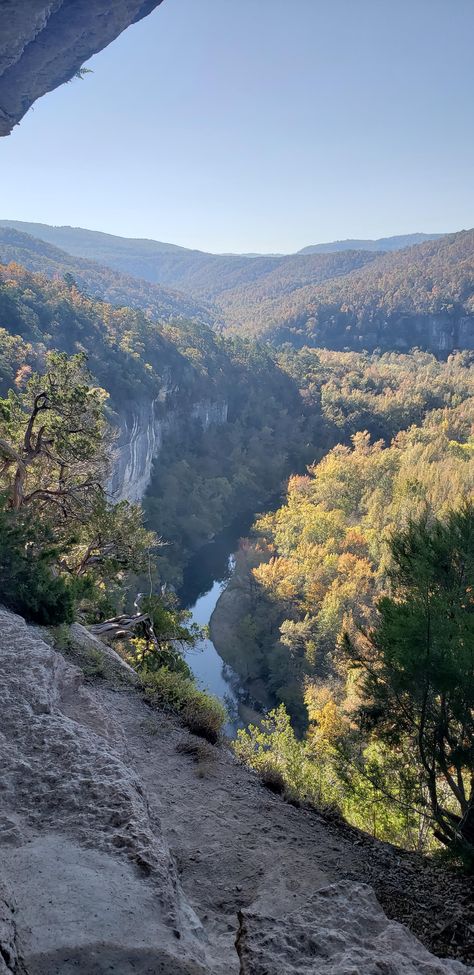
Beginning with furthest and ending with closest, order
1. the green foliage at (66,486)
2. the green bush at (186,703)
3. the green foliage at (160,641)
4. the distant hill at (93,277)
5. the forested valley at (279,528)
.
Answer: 1. the distant hill at (93,277)
2. the green foliage at (160,641)
3. the green foliage at (66,486)
4. the green bush at (186,703)
5. the forested valley at (279,528)

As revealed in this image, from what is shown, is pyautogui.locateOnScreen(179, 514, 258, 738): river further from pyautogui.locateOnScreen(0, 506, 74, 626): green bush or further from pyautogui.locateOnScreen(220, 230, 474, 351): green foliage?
pyautogui.locateOnScreen(220, 230, 474, 351): green foliage

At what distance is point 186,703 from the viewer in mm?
8273

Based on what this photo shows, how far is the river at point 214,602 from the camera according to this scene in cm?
3052

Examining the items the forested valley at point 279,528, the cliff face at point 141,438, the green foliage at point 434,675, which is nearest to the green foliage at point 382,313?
the forested valley at point 279,528

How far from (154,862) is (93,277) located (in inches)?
5597

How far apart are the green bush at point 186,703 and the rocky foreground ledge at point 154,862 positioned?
49 centimetres

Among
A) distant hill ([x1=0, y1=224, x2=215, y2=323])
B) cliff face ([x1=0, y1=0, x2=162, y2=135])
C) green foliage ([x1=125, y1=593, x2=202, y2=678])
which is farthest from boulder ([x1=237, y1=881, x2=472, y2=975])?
distant hill ([x1=0, y1=224, x2=215, y2=323])

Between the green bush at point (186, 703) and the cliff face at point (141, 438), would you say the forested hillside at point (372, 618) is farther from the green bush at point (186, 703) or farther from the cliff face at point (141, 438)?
the cliff face at point (141, 438)

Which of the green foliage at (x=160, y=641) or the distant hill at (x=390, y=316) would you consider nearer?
the green foliage at (x=160, y=641)

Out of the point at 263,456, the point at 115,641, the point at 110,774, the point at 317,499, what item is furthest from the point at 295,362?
the point at 110,774

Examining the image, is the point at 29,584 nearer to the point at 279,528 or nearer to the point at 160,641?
the point at 160,641

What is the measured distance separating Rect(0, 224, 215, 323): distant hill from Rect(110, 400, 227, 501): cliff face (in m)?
46.6

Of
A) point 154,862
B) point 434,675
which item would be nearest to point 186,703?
point 434,675

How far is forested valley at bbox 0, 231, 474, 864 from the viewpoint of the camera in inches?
261
